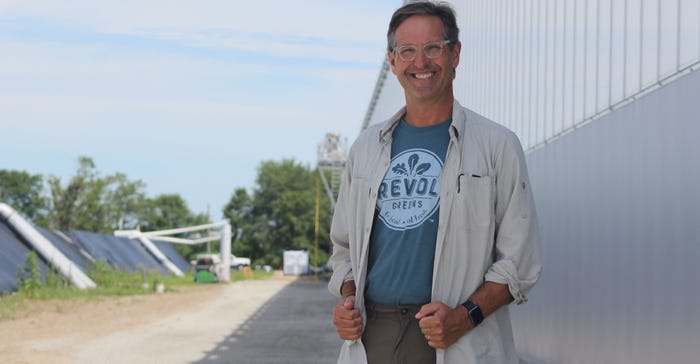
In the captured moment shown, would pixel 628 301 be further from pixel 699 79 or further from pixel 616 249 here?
pixel 699 79

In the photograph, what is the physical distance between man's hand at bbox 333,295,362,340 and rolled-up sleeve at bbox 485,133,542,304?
38 centimetres

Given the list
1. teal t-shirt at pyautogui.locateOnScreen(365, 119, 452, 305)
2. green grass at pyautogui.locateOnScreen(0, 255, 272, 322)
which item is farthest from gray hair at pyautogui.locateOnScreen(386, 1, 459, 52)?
green grass at pyautogui.locateOnScreen(0, 255, 272, 322)

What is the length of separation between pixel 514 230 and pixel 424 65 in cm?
55

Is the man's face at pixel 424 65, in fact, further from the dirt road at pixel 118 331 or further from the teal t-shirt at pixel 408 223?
the dirt road at pixel 118 331

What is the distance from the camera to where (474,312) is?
290cm

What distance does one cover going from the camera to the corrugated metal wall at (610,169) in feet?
20.0

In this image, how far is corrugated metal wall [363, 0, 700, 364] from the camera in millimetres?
6098

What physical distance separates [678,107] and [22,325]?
12.9m

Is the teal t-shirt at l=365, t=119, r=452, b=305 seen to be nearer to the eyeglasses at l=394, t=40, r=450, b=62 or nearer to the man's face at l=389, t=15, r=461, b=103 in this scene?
the man's face at l=389, t=15, r=461, b=103

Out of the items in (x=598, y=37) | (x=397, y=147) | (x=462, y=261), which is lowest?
(x=462, y=261)

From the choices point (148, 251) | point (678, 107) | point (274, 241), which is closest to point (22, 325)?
point (678, 107)

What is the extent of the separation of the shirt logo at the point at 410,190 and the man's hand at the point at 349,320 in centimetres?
25

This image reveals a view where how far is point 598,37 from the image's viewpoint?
8266 mm

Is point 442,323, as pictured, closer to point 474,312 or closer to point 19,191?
point 474,312
